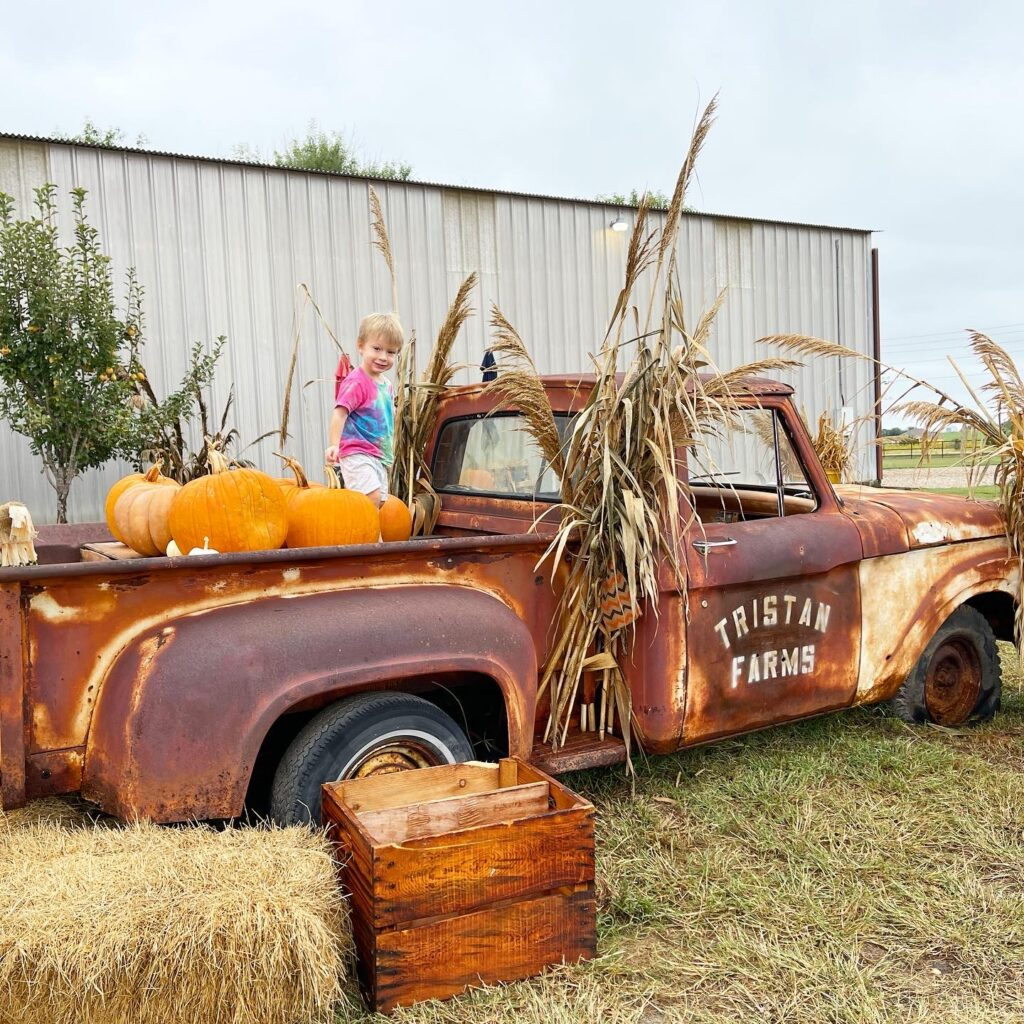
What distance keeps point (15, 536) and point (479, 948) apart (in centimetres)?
173

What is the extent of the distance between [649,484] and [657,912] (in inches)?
57.1

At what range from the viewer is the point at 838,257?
43.0 feet

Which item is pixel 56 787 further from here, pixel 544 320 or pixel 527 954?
pixel 544 320

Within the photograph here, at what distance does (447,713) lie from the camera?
3230 millimetres

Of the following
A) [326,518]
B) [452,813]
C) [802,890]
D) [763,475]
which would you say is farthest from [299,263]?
[802,890]

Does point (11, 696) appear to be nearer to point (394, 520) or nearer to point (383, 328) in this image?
point (394, 520)

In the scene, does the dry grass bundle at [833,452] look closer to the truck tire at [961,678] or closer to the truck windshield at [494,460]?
the truck tire at [961,678]

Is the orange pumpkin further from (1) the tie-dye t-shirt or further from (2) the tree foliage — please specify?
(2) the tree foliage

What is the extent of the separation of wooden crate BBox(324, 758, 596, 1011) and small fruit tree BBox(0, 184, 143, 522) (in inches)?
212

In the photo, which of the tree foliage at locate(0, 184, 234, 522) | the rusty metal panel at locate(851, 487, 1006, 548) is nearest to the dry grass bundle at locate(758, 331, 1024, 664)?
the rusty metal panel at locate(851, 487, 1006, 548)

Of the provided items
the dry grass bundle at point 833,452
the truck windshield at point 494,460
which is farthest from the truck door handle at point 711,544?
the dry grass bundle at point 833,452

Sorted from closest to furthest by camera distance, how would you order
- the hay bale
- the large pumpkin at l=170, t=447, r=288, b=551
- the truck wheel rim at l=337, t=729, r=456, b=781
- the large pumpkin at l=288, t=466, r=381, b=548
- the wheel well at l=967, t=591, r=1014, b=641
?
the hay bale
the truck wheel rim at l=337, t=729, r=456, b=781
the large pumpkin at l=170, t=447, r=288, b=551
the large pumpkin at l=288, t=466, r=381, b=548
the wheel well at l=967, t=591, r=1014, b=641

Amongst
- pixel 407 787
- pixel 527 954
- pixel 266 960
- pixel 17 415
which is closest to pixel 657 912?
pixel 527 954

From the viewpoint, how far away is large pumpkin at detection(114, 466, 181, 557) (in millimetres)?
3229
